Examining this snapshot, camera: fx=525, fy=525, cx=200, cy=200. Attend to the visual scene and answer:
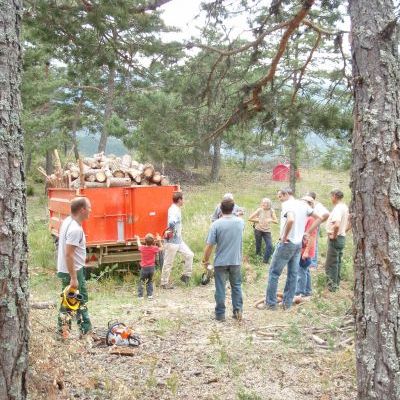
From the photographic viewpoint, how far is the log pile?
35.0 ft

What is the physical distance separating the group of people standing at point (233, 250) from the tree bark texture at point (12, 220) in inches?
69.1

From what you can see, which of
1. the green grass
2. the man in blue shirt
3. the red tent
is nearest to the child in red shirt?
the green grass

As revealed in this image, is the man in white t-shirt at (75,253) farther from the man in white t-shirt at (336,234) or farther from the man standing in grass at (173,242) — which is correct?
the man in white t-shirt at (336,234)

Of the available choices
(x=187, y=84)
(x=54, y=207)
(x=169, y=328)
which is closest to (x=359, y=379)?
(x=169, y=328)

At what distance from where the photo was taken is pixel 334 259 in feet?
28.6

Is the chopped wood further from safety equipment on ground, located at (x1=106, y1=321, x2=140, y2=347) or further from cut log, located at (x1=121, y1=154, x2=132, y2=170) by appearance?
safety equipment on ground, located at (x1=106, y1=321, x2=140, y2=347)

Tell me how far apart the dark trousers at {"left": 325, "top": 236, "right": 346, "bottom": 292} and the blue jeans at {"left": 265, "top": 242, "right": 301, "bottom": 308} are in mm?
945

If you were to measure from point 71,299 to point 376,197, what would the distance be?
3449mm

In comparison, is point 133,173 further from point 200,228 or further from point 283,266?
point 283,266

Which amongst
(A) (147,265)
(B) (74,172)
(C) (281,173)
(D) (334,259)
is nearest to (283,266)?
(D) (334,259)

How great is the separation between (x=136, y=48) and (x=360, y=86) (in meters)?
4.78

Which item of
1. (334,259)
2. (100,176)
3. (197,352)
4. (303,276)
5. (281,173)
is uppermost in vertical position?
(281,173)

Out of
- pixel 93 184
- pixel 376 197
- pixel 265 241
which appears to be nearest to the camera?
pixel 376 197

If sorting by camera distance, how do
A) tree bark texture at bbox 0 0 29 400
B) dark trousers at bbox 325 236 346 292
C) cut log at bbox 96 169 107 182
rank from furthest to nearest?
cut log at bbox 96 169 107 182 → dark trousers at bbox 325 236 346 292 → tree bark texture at bbox 0 0 29 400
